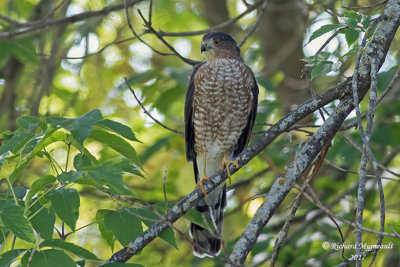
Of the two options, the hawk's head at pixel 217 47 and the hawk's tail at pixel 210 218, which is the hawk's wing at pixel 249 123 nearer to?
the hawk's head at pixel 217 47

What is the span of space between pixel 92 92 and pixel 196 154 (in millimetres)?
2229

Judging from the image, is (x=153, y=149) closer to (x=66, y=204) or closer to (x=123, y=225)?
(x=123, y=225)

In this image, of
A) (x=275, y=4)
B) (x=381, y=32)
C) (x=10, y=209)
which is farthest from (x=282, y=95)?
(x=10, y=209)

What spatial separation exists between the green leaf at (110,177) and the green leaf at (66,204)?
0.22 m

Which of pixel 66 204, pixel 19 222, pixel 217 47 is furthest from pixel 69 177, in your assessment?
pixel 217 47

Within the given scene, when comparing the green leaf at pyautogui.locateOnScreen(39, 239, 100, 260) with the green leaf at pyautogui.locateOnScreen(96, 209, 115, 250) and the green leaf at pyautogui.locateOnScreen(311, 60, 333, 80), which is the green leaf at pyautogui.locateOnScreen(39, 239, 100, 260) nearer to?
the green leaf at pyautogui.locateOnScreen(96, 209, 115, 250)

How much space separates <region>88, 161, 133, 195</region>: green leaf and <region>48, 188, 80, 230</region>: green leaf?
22 cm

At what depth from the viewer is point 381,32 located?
9.57 ft

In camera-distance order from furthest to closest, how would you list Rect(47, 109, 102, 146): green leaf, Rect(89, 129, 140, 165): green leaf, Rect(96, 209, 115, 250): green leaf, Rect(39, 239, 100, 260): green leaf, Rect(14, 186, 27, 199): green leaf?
Rect(96, 209, 115, 250): green leaf < Rect(14, 186, 27, 199): green leaf < Rect(89, 129, 140, 165): green leaf < Rect(39, 239, 100, 260): green leaf < Rect(47, 109, 102, 146): green leaf

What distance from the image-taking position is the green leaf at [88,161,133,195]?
225 cm

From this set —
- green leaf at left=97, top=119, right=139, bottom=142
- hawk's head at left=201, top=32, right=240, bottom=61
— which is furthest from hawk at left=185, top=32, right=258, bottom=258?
green leaf at left=97, top=119, right=139, bottom=142

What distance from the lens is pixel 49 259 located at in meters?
2.39

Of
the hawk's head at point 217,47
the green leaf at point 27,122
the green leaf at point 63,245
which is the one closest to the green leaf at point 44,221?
the green leaf at point 63,245

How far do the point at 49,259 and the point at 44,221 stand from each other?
26 centimetres
